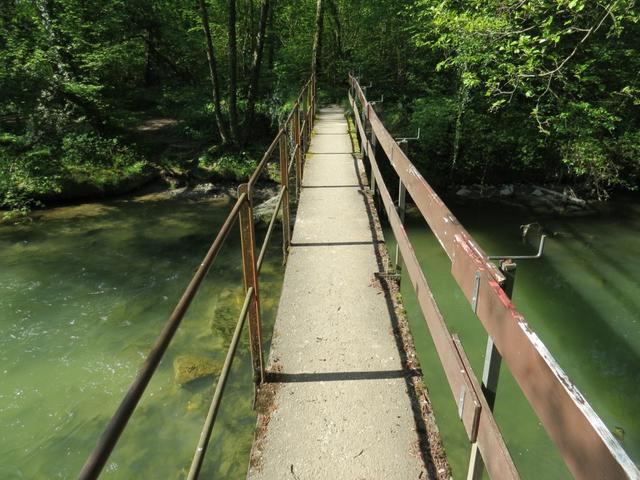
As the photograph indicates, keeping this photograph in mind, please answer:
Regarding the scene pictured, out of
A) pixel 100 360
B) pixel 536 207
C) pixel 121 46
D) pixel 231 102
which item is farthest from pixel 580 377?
pixel 121 46

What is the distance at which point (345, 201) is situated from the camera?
6547mm

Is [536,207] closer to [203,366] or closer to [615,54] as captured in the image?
[615,54]

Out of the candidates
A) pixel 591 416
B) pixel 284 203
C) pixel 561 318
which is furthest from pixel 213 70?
pixel 591 416

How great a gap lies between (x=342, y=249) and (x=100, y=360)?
4.04m

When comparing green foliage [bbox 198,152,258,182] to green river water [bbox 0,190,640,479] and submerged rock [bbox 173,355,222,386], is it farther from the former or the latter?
submerged rock [bbox 173,355,222,386]

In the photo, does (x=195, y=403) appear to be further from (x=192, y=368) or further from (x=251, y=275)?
(x=251, y=275)

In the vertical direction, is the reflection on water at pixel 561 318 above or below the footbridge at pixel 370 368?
below

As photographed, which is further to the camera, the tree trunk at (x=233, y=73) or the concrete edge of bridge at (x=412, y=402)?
the tree trunk at (x=233, y=73)

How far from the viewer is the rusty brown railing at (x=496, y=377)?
97 cm

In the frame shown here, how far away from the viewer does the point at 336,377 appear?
9.98 feet

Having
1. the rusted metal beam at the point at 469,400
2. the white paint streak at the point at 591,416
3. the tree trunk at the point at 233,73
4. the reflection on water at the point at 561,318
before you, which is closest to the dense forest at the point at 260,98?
the tree trunk at the point at 233,73

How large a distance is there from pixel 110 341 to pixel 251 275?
4986mm

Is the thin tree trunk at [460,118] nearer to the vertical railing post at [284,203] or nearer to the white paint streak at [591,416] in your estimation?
the vertical railing post at [284,203]

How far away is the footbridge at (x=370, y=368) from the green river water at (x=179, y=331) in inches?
91.5
